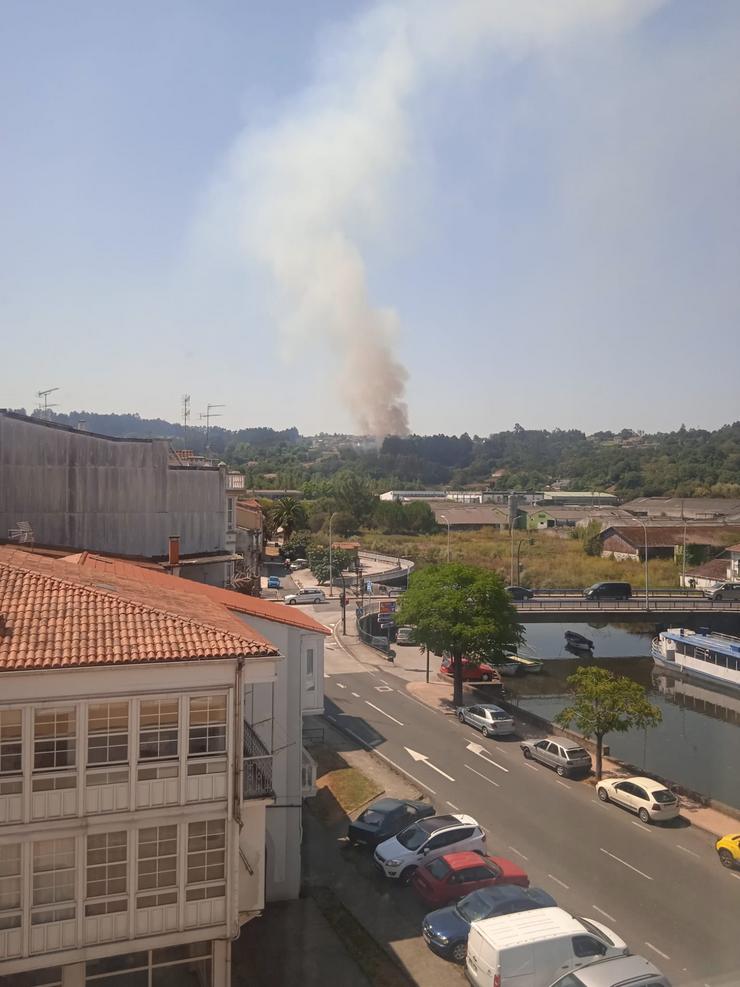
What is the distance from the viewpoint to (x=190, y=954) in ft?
23.8

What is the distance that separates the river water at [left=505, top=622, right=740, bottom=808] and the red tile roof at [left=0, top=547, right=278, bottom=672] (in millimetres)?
13186

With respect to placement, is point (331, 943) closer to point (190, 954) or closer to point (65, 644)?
point (190, 954)

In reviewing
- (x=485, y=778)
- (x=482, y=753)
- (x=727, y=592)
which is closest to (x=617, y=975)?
(x=485, y=778)

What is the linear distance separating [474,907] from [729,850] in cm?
447

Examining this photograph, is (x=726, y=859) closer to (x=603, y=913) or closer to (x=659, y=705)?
(x=603, y=913)

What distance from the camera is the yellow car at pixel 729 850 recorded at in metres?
11.5

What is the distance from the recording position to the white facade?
19.9 ft

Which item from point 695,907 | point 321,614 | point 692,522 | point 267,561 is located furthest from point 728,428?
point 695,907

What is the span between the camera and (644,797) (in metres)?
13.5

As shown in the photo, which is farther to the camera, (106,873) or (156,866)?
(156,866)

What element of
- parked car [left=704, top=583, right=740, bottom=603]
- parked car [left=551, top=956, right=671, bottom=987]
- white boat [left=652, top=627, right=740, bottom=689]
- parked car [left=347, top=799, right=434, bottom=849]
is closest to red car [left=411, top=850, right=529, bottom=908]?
parked car [left=347, top=799, right=434, bottom=849]

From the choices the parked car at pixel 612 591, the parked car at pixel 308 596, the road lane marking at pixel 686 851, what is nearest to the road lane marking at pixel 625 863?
the road lane marking at pixel 686 851

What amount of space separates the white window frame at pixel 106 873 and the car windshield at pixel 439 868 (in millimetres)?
5135

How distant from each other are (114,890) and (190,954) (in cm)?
145
